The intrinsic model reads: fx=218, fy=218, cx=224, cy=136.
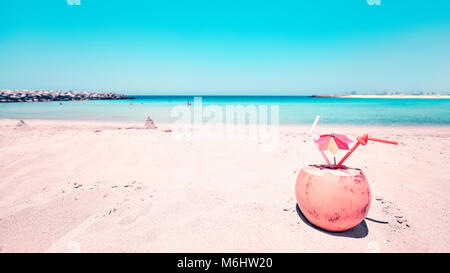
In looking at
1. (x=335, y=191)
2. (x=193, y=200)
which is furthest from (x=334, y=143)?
(x=193, y=200)

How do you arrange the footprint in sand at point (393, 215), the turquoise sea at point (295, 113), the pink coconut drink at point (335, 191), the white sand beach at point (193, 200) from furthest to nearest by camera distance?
the turquoise sea at point (295, 113) → the footprint in sand at point (393, 215) → the white sand beach at point (193, 200) → the pink coconut drink at point (335, 191)

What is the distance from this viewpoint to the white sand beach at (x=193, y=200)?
8.27 feet

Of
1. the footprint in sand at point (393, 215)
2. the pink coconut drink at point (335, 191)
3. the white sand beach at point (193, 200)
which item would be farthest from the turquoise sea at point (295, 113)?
the pink coconut drink at point (335, 191)

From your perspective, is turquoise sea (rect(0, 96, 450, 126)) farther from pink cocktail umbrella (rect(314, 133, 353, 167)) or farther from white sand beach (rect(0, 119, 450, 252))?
pink cocktail umbrella (rect(314, 133, 353, 167))

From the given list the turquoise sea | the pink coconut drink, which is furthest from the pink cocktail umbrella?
the turquoise sea

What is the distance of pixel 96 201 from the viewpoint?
3.45 meters

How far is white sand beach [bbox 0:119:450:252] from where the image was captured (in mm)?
2521

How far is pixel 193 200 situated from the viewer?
3.52m

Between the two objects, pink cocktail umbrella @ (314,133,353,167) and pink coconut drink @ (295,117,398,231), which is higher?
pink cocktail umbrella @ (314,133,353,167)

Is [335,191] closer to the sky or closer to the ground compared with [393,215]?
closer to the sky

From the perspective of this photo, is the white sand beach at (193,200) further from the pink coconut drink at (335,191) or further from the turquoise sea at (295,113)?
the turquoise sea at (295,113)

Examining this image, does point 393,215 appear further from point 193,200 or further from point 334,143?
point 193,200

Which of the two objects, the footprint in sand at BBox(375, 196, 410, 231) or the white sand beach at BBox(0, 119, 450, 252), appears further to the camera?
the footprint in sand at BBox(375, 196, 410, 231)
